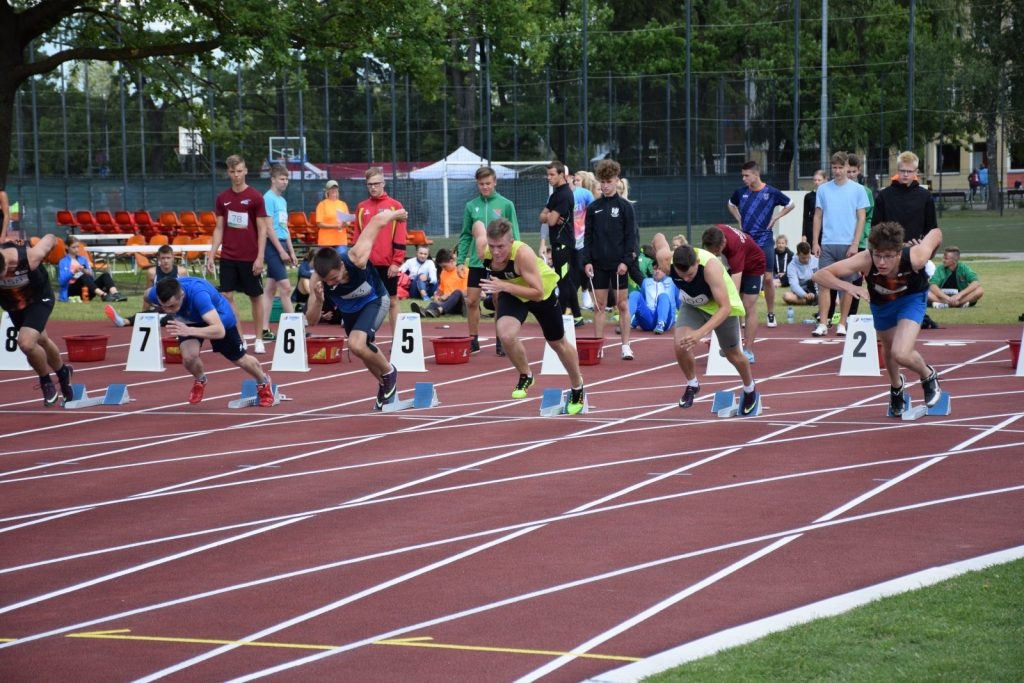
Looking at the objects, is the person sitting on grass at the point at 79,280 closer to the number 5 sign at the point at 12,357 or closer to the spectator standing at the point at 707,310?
the number 5 sign at the point at 12,357

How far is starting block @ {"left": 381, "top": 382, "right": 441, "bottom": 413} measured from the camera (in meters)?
12.2

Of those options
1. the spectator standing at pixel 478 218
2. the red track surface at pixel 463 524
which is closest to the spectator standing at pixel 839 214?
the red track surface at pixel 463 524

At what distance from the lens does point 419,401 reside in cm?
1228

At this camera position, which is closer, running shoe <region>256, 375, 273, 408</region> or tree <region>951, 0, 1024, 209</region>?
running shoe <region>256, 375, 273, 408</region>

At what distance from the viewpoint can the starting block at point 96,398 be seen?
13.0 meters

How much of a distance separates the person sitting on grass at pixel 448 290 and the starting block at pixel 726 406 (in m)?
8.74

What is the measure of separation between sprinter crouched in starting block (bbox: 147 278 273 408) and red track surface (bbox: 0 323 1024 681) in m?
0.44

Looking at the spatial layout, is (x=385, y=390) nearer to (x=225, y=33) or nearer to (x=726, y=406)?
(x=726, y=406)

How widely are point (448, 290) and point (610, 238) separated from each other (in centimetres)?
632

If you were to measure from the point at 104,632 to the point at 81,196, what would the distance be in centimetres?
3564

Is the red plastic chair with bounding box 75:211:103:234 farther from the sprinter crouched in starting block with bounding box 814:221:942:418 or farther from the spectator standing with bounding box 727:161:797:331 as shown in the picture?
the sprinter crouched in starting block with bounding box 814:221:942:418

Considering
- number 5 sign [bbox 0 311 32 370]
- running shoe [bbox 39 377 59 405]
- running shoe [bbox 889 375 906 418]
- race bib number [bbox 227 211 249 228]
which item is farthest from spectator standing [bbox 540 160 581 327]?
number 5 sign [bbox 0 311 32 370]

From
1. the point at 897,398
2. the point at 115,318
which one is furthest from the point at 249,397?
the point at 115,318

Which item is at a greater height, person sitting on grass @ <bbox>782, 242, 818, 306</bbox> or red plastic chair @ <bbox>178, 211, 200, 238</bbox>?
red plastic chair @ <bbox>178, 211, 200, 238</bbox>
